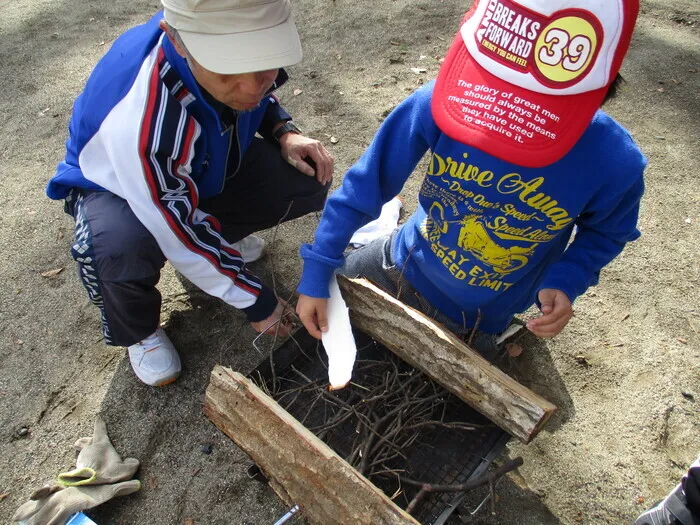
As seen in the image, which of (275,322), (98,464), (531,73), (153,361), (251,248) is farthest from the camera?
(251,248)

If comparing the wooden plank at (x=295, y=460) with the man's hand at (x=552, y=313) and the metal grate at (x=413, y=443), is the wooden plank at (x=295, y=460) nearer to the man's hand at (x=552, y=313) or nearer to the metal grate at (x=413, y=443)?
the metal grate at (x=413, y=443)

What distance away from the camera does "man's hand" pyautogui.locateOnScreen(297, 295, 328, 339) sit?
1.62 meters

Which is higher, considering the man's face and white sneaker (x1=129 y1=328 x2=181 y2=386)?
the man's face

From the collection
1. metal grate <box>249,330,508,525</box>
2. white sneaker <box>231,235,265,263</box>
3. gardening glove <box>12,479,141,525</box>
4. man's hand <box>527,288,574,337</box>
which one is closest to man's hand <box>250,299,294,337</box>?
metal grate <box>249,330,508,525</box>

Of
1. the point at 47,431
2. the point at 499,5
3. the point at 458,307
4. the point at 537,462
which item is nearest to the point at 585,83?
the point at 499,5

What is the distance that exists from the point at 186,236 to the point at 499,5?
3.90ft

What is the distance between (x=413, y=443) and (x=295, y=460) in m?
0.45

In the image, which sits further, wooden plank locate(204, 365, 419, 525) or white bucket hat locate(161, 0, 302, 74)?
white bucket hat locate(161, 0, 302, 74)

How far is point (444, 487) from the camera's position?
140 cm

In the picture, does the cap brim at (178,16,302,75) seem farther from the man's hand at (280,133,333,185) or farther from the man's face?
the man's hand at (280,133,333,185)

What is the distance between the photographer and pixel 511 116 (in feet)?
3.96

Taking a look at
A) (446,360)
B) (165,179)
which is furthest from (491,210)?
(165,179)

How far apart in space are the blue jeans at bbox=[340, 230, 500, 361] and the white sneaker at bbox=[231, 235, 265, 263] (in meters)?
0.57

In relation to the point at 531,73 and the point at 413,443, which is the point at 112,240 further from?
the point at 531,73
